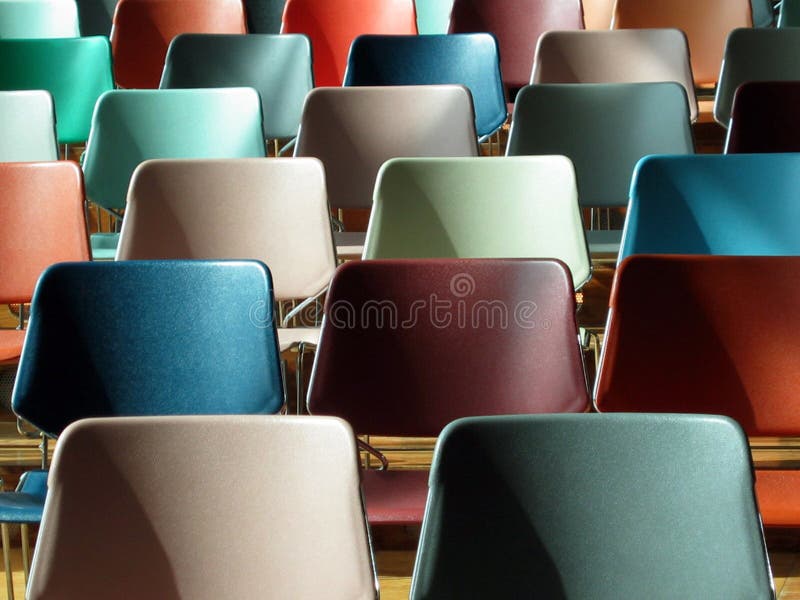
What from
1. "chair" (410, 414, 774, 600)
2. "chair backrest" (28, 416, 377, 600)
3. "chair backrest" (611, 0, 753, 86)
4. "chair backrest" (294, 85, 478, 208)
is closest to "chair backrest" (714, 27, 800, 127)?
"chair backrest" (611, 0, 753, 86)

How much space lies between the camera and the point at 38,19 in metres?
4.76

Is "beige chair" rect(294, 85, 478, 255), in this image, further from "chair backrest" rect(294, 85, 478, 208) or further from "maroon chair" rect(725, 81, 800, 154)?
"maroon chair" rect(725, 81, 800, 154)

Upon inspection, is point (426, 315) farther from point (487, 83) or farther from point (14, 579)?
point (487, 83)

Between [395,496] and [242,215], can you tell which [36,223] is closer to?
[242,215]

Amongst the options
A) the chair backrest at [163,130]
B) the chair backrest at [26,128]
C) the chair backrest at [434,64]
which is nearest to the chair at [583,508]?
the chair backrest at [163,130]

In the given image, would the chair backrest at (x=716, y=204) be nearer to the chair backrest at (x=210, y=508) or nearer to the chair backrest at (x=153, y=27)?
the chair backrest at (x=210, y=508)

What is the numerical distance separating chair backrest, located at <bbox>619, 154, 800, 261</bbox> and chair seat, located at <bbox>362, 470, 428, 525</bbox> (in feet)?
2.92

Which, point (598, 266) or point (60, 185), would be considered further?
point (598, 266)

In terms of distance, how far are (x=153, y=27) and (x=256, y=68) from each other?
2.42 ft

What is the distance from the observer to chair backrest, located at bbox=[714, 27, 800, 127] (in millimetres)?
3979

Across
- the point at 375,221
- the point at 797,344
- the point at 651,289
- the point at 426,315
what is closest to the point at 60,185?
the point at 375,221

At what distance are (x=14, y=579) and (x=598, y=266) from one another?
2.04 metres

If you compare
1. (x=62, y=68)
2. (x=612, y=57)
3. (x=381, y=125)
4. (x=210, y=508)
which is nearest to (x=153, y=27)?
(x=62, y=68)

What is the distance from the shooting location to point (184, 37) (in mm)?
4105
